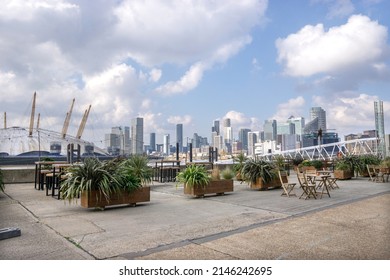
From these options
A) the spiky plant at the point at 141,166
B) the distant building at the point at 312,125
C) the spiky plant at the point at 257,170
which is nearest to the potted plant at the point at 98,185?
the spiky plant at the point at 141,166

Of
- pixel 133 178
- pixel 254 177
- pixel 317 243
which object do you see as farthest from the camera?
pixel 254 177

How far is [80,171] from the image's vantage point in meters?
5.48

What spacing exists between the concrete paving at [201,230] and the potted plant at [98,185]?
198 millimetres

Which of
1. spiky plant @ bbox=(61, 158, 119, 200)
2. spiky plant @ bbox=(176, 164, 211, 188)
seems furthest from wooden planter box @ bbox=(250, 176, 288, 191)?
spiky plant @ bbox=(61, 158, 119, 200)

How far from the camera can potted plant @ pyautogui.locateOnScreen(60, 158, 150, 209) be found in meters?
5.34

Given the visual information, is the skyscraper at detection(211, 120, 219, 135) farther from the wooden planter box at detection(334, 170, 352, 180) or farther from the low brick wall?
the wooden planter box at detection(334, 170, 352, 180)

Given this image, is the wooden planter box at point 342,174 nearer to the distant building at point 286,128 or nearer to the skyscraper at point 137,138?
the distant building at point 286,128

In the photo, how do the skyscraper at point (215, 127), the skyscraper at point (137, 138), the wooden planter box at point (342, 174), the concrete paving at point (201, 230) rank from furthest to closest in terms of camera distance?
the wooden planter box at point (342, 174) < the skyscraper at point (137, 138) < the skyscraper at point (215, 127) < the concrete paving at point (201, 230)

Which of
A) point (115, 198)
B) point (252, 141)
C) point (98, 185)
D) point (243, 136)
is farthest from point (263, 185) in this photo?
point (98, 185)

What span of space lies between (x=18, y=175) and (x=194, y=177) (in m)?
6.62

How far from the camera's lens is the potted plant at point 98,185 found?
210 inches
